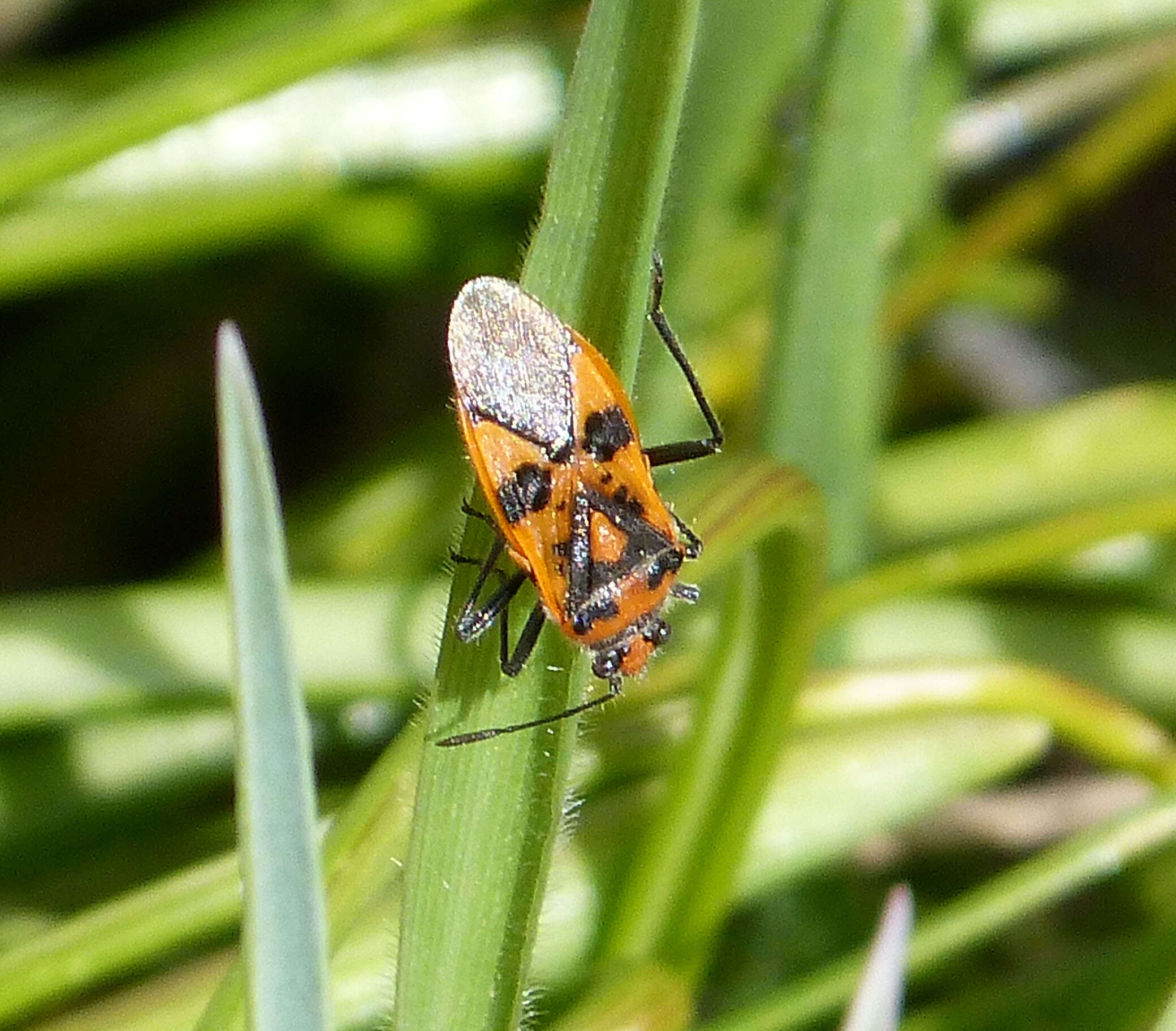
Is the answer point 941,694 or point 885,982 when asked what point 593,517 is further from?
point 885,982

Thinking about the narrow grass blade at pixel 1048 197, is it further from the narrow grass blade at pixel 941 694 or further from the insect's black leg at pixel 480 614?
the insect's black leg at pixel 480 614

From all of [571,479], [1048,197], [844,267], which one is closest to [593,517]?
[571,479]

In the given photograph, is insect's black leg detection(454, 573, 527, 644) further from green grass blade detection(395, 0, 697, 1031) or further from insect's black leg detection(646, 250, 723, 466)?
insect's black leg detection(646, 250, 723, 466)

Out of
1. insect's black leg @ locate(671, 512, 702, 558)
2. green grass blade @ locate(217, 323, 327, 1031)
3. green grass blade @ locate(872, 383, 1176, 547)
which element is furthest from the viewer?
green grass blade @ locate(872, 383, 1176, 547)

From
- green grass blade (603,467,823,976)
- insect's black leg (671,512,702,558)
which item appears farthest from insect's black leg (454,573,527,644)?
green grass blade (603,467,823,976)

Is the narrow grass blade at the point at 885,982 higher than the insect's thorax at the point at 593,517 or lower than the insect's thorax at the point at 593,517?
lower

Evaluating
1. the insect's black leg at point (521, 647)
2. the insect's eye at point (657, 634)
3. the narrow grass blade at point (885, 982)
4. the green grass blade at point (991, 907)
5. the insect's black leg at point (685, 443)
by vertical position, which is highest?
the insect's black leg at point (685, 443)

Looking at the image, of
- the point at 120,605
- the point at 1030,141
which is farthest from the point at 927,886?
the point at 1030,141

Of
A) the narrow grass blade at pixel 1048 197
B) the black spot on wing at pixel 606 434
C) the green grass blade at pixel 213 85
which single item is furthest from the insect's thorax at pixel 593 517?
the narrow grass blade at pixel 1048 197
